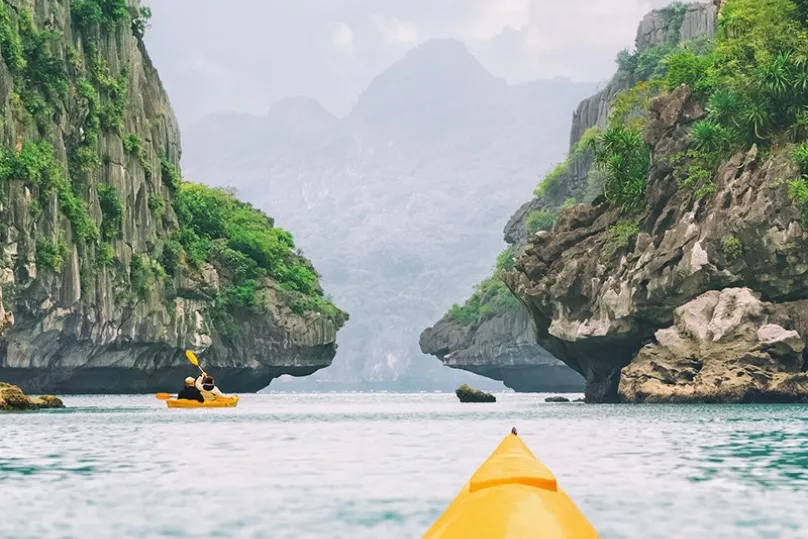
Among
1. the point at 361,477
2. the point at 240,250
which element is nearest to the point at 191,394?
the point at 361,477

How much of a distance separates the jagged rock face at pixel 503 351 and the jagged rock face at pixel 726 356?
144 ft

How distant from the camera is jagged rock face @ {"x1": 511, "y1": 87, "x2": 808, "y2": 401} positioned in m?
42.5

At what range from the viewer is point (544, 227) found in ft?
303

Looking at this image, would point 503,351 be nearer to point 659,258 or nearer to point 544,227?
point 544,227

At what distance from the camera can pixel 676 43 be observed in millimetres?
89188

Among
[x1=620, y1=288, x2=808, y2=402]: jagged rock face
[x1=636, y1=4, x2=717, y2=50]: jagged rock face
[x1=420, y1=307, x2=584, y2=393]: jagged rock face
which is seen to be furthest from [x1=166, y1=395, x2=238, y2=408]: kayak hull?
[x1=636, y1=4, x2=717, y2=50]: jagged rock face

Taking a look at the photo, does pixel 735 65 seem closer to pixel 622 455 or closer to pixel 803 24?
pixel 803 24

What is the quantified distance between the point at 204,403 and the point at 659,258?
1968 centimetres

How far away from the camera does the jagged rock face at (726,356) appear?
40.4m

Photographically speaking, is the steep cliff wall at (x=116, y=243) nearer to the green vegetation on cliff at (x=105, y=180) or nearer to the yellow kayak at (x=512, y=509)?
the green vegetation on cliff at (x=105, y=180)

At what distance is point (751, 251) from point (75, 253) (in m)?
30.6

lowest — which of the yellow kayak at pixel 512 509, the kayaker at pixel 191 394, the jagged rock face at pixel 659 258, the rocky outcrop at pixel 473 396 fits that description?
the yellow kayak at pixel 512 509

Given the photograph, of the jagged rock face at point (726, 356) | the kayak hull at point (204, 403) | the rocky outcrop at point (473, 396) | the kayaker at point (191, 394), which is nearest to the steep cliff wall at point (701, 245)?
the jagged rock face at point (726, 356)

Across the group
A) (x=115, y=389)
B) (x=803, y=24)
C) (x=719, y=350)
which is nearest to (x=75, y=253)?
(x=115, y=389)
